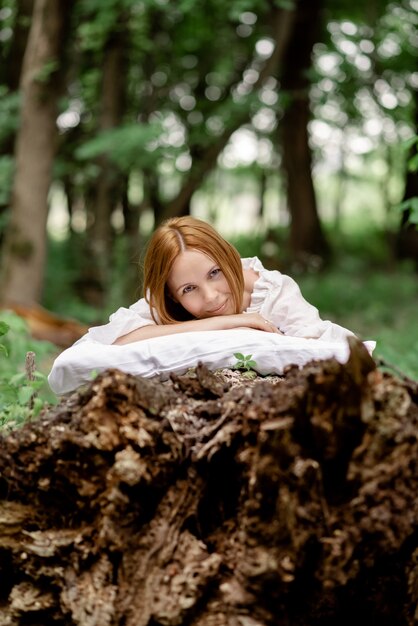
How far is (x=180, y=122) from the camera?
1683 centimetres

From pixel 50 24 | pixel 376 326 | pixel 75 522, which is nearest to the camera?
pixel 75 522

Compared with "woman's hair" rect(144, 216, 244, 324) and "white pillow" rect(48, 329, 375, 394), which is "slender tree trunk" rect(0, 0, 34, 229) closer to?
"woman's hair" rect(144, 216, 244, 324)

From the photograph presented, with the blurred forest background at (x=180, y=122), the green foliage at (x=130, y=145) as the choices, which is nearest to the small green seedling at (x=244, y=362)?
the blurred forest background at (x=180, y=122)

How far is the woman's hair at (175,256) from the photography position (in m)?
3.67

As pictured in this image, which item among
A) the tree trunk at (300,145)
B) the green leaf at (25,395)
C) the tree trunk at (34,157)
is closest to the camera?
the green leaf at (25,395)

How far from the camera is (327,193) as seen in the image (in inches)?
1150

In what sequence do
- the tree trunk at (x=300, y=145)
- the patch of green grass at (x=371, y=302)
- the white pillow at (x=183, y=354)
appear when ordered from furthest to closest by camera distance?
the tree trunk at (x=300, y=145) < the patch of green grass at (x=371, y=302) < the white pillow at (x=183, y=354)

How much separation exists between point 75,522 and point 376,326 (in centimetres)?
976

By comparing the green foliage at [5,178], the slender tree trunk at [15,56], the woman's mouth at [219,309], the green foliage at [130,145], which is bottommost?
the woman's mouth at [219,309]

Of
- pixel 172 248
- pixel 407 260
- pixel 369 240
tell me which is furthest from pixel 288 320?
pixel 369 240

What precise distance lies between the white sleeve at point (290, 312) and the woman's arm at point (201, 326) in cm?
17

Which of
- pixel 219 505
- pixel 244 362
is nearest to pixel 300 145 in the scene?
pixel 244 362

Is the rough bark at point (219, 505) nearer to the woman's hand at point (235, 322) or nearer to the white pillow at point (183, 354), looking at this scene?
the white pillow at point (183, 354)

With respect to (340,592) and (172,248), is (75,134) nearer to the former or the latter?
(172,248)
